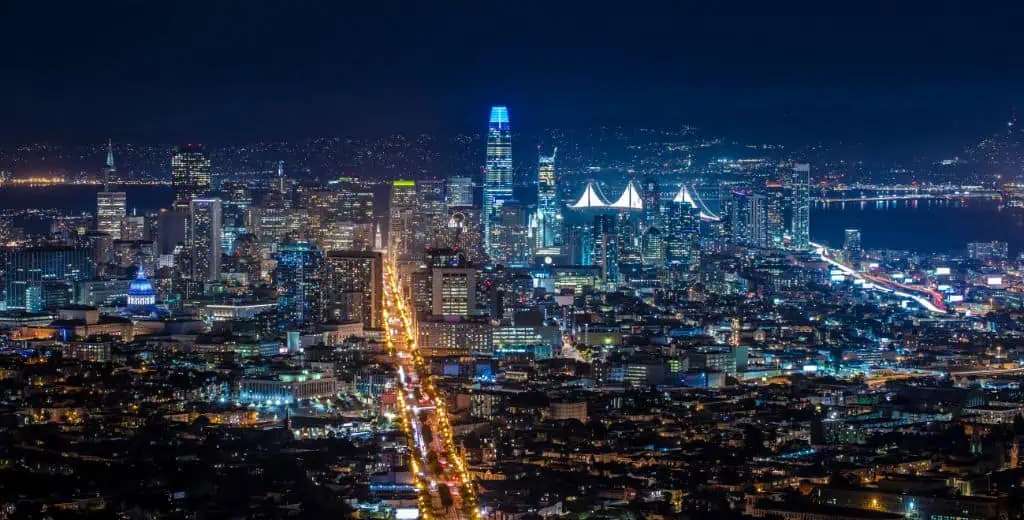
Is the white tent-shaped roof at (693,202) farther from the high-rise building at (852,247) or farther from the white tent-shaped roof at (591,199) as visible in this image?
the high-rise building at (852,247)

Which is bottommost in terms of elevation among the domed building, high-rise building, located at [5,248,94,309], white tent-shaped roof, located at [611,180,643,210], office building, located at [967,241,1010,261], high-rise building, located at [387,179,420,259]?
the domed building

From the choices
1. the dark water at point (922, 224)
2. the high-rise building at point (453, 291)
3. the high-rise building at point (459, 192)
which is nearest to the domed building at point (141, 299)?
the high-rise building at point (453, 291)

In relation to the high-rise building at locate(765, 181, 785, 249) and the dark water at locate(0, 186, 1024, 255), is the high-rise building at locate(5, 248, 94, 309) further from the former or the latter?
the high-rise building at locate(765, 181, 785, 249)

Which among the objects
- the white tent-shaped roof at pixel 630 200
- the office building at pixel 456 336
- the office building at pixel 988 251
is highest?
the white tent-shaped roof at pixel 630 200

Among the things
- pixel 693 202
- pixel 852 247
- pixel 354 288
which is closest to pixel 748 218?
pixel 693 202

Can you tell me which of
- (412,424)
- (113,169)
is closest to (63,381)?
(412,424)

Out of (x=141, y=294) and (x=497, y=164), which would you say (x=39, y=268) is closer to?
(x=141, y=294)

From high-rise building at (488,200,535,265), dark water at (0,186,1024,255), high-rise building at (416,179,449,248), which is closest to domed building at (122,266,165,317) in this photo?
high-rise building at (416,179,449,248)
